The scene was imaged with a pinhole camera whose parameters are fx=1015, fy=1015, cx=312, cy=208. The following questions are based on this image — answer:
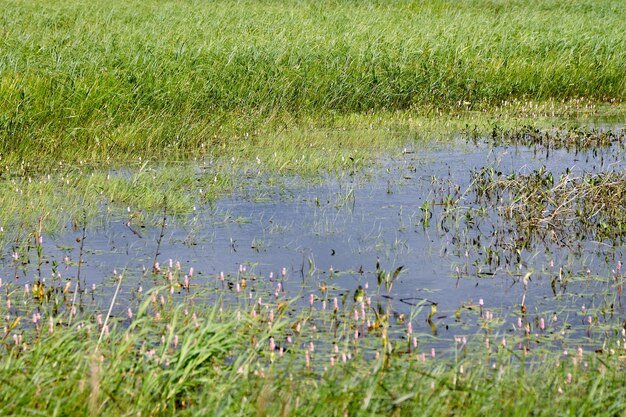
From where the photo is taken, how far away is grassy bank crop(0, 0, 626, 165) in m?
13.5

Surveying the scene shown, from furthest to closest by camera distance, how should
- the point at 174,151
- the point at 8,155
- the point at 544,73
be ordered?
the point at 544,73, the point at 174,151, the point at 8,155

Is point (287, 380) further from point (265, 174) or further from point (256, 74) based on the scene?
point (256, 74)

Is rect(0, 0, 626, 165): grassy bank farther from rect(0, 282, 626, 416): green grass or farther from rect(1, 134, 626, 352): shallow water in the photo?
rect(0, 282, 626, 416): green grass

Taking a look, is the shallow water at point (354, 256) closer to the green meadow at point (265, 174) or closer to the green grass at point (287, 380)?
the green meadow at point (265, 174)

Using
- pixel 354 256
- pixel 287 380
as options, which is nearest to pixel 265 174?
pixel 354 256

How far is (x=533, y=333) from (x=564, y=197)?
3401 millimetres

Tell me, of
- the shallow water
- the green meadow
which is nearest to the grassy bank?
the green meadow

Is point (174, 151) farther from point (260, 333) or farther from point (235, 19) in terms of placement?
point (235, 19)

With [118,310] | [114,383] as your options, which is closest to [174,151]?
[118,310]

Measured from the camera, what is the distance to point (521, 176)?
1144 cm

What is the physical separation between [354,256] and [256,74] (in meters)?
7.96

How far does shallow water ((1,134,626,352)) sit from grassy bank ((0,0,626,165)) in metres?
3.07

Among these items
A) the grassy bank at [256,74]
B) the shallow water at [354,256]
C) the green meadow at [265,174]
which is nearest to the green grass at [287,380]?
the green meadow at [265,174]

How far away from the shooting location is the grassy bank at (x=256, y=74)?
1347cm
